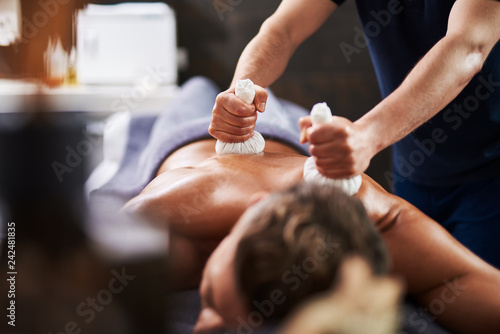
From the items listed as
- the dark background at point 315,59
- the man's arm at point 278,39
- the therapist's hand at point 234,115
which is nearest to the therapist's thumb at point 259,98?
the therapist's hand at point 234,115

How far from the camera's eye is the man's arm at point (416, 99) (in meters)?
0.61

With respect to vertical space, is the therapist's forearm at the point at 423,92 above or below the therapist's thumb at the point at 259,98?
above

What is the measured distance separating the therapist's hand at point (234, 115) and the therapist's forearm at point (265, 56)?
16 centimetres

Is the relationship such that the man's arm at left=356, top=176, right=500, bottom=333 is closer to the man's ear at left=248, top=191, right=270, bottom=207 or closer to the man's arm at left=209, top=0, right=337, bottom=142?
the man's ear at left=248, top=191, right=270, bottom=207

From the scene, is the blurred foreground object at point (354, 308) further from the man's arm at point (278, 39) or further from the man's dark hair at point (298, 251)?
the man's arm at point (278, 39)

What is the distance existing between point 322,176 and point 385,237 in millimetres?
124

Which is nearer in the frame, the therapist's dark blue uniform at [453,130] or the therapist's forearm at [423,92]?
the therapist's forearm at [423,92]

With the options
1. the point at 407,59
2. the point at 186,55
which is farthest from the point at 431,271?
the point at 186,55

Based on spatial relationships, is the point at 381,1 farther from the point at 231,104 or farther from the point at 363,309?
the point at 363,309

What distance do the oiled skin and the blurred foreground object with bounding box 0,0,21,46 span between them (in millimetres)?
356

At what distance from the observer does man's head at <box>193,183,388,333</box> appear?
1.70ft

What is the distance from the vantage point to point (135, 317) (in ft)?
1.75

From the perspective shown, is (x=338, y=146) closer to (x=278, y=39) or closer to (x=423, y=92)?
(x=423, y=92)

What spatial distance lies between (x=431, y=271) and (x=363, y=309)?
0.26 m
